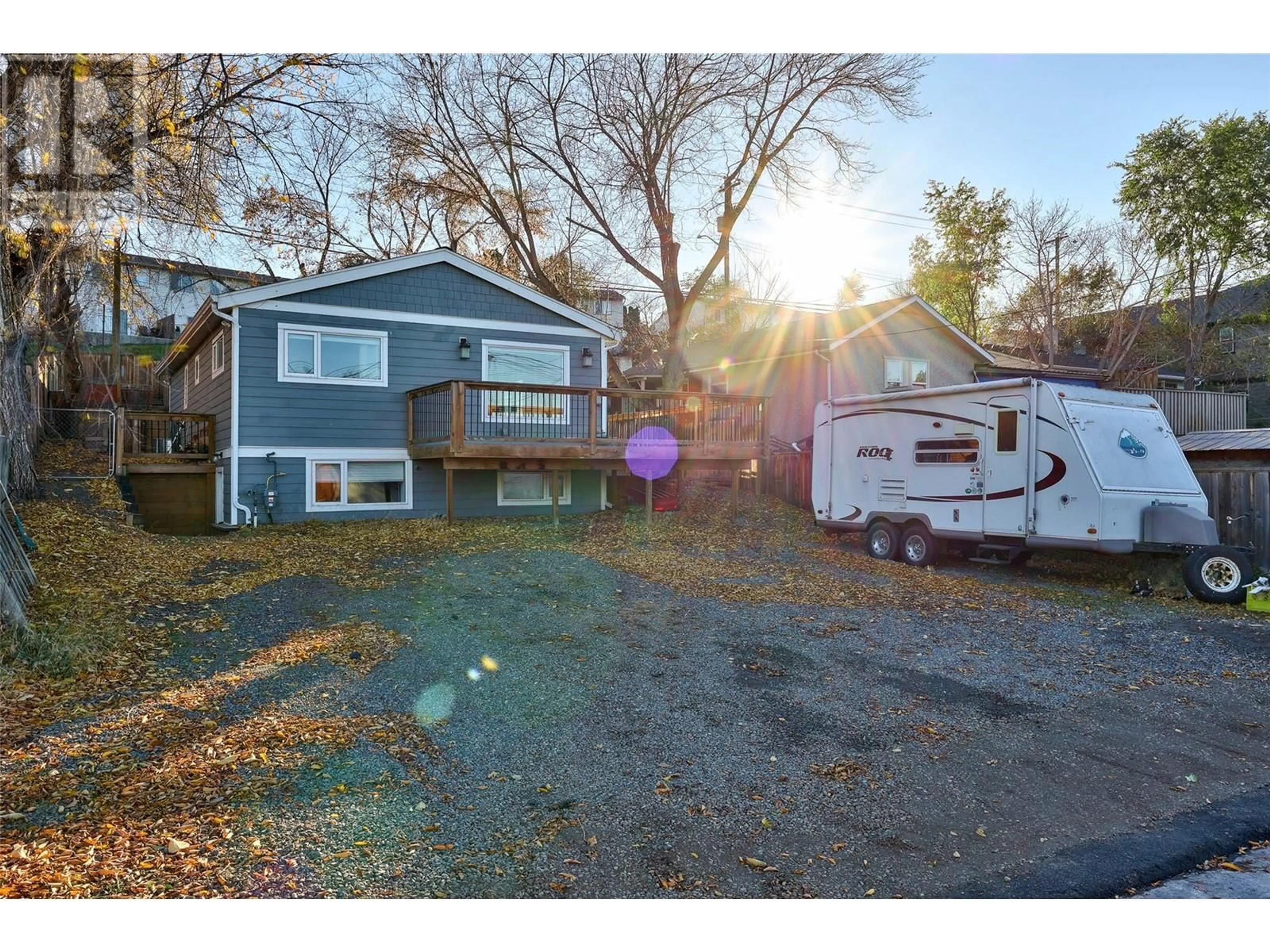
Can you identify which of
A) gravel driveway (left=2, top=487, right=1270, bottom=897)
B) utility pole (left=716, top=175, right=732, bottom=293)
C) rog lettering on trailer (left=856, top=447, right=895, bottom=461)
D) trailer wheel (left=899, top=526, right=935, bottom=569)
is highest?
utility pole (left=716, top=175, right=732, bottom=293)

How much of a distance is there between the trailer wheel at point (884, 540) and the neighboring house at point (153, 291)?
389 inches

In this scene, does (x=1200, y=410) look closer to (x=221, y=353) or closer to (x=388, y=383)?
(x=388, y=383)

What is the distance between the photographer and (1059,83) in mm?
4645

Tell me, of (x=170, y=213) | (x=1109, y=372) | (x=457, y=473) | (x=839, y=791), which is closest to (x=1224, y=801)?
(x=839, y=791)

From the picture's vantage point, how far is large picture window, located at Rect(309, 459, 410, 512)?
13.2 metres

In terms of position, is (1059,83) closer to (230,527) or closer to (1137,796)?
(1137,796)

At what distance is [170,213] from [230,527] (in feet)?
18.9

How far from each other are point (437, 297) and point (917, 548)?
9.01 metres

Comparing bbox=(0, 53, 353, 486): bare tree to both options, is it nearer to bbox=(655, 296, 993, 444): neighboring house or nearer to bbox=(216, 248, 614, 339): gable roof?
bbox=(216, 248, 614, 339): gable roof

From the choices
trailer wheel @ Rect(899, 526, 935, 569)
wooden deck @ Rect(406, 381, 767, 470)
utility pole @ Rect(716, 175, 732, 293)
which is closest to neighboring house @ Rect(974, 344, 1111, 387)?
utility pole @ Rect(716, 175, 732, 293)

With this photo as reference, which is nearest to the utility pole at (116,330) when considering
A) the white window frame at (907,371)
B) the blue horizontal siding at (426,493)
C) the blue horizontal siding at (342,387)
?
the blue horizontal siding at (342,387)

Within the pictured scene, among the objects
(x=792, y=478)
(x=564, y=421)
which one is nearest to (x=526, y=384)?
(x=564, y=421)

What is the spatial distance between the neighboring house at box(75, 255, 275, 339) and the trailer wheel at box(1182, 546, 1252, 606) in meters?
11.9

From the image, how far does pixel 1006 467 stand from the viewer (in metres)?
9.92
